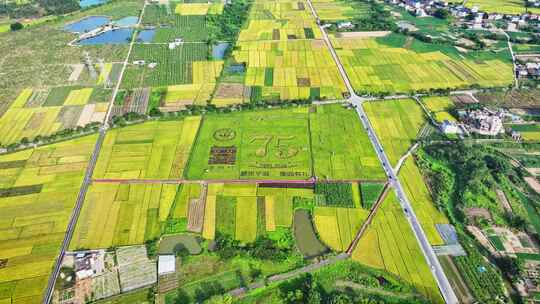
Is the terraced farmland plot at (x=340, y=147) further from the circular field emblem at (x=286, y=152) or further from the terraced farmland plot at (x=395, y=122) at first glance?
the circular field emblem at (x=286, y=152)

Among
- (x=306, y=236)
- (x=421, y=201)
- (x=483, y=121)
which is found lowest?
(x=306, y=236)

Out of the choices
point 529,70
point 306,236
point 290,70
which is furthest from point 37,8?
point 529,70

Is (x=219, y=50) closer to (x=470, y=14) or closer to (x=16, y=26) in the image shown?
(x=16, y=26)

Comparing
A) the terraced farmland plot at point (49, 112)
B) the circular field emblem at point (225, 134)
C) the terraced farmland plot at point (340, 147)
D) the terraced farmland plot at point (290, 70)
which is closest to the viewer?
the terraced farmland plot at point (340, 147)

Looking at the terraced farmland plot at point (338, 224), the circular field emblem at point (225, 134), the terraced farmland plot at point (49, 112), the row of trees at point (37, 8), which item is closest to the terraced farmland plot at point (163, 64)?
the terraced farmland plot at point (49, 112)

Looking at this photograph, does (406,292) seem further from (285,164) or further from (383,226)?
(285,164)

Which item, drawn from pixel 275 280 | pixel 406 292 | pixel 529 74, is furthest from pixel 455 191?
pixel 529 74

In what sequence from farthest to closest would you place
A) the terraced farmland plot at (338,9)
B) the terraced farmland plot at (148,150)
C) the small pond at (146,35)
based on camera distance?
the terraced farmland plot at (338,9), the small pond at (146,35), the terraced farmland plot at (148,150)

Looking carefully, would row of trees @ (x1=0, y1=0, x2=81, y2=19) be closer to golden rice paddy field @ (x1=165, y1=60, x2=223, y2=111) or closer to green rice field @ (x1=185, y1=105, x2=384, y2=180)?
golden rice paddy field @ (x1=165, y1=60, x2=223, y2=111)
